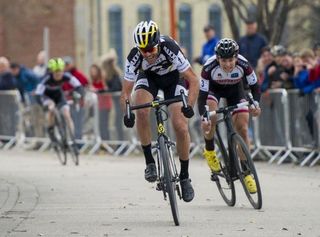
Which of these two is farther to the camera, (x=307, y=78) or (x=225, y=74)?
(x=307, y=78)

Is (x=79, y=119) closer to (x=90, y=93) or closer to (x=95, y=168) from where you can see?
(x=90, y=93)

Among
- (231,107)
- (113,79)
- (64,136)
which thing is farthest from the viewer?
(113,79)

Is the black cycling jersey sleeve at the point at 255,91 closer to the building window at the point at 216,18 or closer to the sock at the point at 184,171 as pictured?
the sock at the point at 184,171

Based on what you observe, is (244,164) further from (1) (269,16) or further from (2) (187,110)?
(1) (269,16)

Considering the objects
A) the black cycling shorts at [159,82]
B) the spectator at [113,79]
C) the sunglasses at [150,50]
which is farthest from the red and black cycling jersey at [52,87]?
the sunglasses at [150,50]

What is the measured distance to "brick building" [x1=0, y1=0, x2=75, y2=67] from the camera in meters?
52.9

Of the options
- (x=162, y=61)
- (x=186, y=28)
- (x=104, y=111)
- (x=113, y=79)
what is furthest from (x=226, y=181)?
(x=186, y=28)

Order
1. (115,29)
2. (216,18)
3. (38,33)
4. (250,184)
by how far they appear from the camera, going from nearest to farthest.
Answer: (250,184) < (38,33) < (115,29) < (216,18)

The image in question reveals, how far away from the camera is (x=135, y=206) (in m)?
15.2

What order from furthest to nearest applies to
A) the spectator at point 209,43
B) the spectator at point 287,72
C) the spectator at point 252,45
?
the spectator at point 209,43 → the spectator at point 252,45 → the spectator at point 287,72

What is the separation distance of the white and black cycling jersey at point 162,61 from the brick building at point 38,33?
1532 inches

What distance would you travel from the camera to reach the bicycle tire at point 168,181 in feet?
42.2

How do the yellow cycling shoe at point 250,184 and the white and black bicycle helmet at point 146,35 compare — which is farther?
the yellow cycling shoe at point 250,184

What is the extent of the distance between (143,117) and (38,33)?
39.7 m
